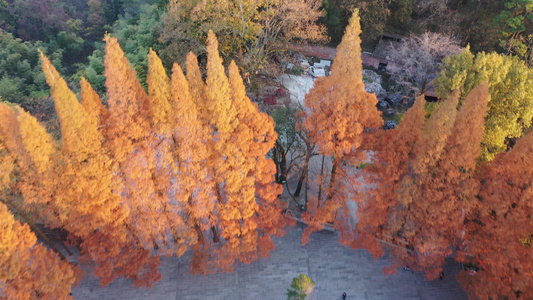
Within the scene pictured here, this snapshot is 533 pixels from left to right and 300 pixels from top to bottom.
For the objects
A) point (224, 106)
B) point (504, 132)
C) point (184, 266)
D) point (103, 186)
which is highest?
point (224, 106)

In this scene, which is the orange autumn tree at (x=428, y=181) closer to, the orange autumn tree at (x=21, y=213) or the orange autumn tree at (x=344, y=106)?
the orange autumn tree at (x=344, y=106)

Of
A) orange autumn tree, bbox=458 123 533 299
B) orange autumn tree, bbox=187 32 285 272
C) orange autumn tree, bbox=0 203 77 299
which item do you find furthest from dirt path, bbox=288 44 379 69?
orange autumn tree, bbox=0 203 77 299

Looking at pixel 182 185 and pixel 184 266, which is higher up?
pixel 182 185

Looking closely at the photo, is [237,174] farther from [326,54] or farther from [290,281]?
[326,54]

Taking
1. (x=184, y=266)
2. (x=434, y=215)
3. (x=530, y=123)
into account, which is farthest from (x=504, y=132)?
(x=184, y=266)

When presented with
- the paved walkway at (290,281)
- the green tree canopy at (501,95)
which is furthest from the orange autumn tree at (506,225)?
the paved walkway at (290,281)

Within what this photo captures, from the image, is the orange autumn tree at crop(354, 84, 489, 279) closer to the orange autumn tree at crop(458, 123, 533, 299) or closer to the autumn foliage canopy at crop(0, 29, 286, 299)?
the orange autumn tree at crop(458, 123, 533, 299)

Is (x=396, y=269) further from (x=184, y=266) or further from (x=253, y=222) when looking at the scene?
(x=184, y=266)
